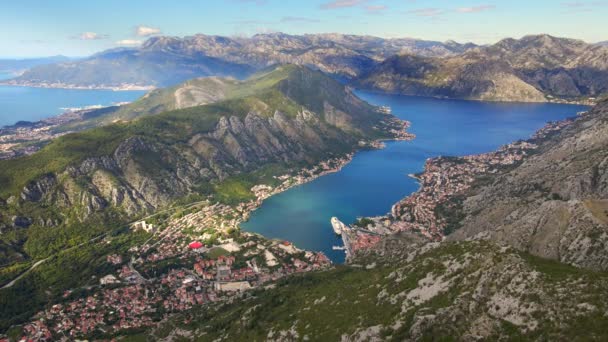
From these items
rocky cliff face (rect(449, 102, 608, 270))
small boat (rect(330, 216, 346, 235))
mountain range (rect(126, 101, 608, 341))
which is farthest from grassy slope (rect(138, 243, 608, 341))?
small boat (rect(330, 216, 346, 235))

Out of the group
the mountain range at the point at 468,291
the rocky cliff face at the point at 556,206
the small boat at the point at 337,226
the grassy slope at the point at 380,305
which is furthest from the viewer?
the small boat at the point at 337,226

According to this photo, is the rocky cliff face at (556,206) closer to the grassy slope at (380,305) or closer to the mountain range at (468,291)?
the mountain range at (468,291)

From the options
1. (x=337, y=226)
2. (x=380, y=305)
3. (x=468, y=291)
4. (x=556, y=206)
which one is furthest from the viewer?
(x=337, y=226)

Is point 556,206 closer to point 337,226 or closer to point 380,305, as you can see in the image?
point 380,305

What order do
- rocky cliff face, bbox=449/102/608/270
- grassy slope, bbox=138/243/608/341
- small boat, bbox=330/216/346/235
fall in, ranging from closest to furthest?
1. grassy slope, bbox=138/243/608/341
2. rocky cliff face, bbox=449/102/608/270
3. small boat, bbox=330/216/346/235

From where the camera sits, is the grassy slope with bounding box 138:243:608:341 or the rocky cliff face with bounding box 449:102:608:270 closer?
the grassy slope with bounding box 138:243:608:341

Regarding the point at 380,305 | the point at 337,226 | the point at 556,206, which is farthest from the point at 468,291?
the point at 337,226

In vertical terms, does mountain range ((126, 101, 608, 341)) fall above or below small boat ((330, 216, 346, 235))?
above

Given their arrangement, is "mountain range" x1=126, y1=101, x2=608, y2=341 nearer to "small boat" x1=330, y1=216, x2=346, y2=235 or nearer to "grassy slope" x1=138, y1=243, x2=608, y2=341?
"grassy slope" x1=138, y1=243, x2=608, y2=341

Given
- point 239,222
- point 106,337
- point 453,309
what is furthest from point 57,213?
point 453,309

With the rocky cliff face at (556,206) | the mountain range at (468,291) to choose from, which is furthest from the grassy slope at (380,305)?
the rocky cliff face at (556,206)
